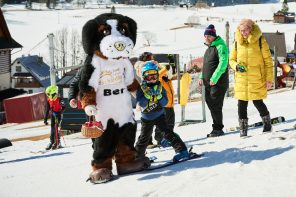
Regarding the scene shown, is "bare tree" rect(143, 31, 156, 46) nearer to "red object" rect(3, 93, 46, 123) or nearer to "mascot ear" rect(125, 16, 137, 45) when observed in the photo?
"red object" rect(3, 93, 46, 123)

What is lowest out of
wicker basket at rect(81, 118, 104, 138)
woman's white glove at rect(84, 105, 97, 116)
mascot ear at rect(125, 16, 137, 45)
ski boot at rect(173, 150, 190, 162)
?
ski boot at rect(173, 150, 190, 162)

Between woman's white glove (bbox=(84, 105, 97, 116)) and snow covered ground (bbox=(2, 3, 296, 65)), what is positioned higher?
snow covered ground (bbox=(2, 3, 296, 65))

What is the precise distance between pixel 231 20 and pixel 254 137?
85.3 metres

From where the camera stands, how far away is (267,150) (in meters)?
4.52

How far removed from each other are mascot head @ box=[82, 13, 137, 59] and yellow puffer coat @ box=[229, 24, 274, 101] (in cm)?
166

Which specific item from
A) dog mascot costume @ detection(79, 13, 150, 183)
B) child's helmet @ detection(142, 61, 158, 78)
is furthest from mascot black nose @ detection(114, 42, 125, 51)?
child's helmet @ detection(142, 61, 158, 78)

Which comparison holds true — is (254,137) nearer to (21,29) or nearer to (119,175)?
(119,175)

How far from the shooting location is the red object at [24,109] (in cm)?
2077

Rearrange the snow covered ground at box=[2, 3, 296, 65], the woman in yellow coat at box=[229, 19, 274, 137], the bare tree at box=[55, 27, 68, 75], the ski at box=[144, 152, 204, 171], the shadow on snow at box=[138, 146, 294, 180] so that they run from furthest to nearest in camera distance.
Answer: the snow covered ground at box=[2, 3, 296, 65] → the bare tree at box=[55, 27, 68, 75] → the woman in yellow coat at box=[229, 19, 274, 137] → the ski at box=[144, 152, 204, 171] → the shadow on snow at box=[138, 146, 294, 180]

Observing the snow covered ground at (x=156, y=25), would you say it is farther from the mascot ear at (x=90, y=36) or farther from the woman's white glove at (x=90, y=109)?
the woman's white glove at (x=90, y=109)

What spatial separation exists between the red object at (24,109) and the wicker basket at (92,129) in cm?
1692

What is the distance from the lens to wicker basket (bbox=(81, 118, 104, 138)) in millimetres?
4309

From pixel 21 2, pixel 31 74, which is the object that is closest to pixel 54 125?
pixel 31 74

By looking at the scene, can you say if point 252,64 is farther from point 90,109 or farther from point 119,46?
point 90,109
